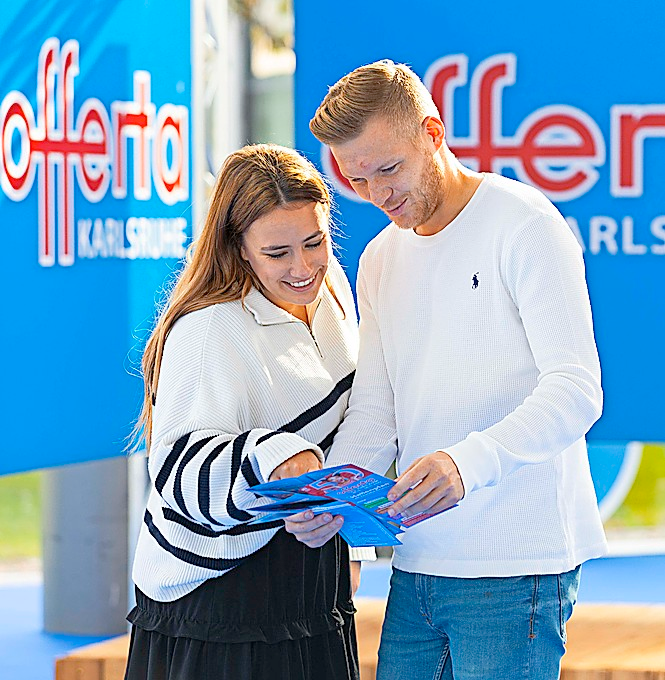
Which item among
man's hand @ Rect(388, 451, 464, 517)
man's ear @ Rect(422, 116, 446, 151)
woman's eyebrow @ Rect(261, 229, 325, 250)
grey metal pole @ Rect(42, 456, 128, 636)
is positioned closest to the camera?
man's hand @ Rect(388, 451, 464, 517)

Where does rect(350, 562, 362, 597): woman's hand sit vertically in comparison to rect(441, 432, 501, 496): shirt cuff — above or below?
below

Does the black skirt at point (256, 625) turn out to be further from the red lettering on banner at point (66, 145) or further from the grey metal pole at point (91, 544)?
the grey metal pole at point (91, 544)

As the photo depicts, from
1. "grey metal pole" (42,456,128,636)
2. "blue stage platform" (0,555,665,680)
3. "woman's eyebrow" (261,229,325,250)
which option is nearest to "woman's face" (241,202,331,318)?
"woman's eyebrow" (261,229,325,250)

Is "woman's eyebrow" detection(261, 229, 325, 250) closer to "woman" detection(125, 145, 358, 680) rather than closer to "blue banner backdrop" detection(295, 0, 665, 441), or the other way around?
"woman" detection(125, 145, 358, 680)

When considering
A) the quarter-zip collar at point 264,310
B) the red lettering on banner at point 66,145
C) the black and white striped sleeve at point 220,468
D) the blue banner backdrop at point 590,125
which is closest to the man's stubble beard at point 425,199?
the quarter-zip collar at point 264,310

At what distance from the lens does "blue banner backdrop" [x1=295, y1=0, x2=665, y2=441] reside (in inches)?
169

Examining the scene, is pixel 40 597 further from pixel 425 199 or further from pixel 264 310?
pixel 425 199

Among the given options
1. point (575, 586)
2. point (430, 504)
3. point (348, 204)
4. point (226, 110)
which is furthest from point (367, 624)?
point (226, 110)

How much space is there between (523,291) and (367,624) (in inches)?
82.3

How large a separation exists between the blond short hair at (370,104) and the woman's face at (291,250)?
0.18 m

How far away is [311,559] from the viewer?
8.36 ft

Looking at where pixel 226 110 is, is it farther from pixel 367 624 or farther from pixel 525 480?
pixel 525 480

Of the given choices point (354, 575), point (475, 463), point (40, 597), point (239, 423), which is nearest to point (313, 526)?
point (239, 423)

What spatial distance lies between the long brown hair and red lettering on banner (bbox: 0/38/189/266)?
1.39 metres
